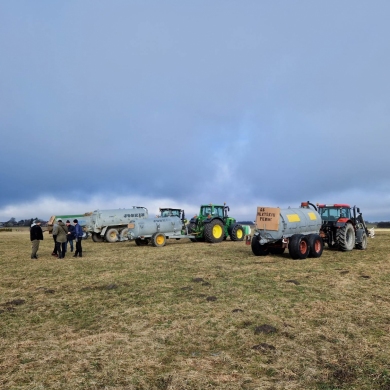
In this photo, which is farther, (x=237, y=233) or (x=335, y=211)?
(x=237, y=233)

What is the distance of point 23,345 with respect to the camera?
17.6 feet

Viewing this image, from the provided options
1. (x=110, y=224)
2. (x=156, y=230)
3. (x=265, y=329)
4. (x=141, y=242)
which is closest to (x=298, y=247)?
(x=265, y=329)

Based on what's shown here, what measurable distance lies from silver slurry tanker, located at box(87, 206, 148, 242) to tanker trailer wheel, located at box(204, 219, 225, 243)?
22.0 ft

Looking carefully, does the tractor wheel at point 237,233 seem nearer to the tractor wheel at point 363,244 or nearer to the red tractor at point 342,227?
the red tractor at point 342,227

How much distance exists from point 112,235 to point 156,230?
6.38 metres

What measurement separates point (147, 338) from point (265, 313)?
95.9 inches

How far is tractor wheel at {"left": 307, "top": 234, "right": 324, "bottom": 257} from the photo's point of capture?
542 inches

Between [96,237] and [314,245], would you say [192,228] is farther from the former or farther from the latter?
[314,245]

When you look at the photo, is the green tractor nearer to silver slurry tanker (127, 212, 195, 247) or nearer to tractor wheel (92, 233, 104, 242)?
silver slurry tanker (127, 212, 195, 247)

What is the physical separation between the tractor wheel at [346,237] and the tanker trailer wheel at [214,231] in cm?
748

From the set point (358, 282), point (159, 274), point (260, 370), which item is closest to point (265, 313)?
point (260, 370)

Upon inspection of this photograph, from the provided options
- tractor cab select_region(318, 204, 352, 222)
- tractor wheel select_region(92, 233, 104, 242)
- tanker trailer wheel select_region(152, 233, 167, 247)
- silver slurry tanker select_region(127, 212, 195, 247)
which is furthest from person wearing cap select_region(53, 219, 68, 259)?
tractor cab select_region(318, 204, 352, 222)

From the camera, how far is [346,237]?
622 inches

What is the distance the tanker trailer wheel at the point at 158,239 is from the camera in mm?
19125
